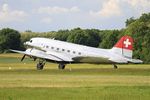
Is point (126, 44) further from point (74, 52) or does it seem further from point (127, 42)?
point (74, 52)

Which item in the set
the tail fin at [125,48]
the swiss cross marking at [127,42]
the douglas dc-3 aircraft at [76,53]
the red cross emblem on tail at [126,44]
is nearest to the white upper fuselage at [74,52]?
the douglas dc-3 aircraft at [76,53]

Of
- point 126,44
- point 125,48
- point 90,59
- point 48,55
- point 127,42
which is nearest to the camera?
point 90,59

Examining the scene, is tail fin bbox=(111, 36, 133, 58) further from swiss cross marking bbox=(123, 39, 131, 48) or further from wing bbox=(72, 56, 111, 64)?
wing bbox=(72, 56, 111, 64)

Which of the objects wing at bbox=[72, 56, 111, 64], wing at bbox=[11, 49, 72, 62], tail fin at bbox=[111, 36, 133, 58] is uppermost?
tail fin at bbox=[111, 36, 133, 58]

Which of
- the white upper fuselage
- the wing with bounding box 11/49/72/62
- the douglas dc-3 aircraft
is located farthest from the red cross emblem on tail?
the wing with bounding box 11/49/72/62

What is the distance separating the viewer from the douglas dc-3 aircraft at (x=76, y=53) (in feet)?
259

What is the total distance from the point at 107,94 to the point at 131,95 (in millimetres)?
1552

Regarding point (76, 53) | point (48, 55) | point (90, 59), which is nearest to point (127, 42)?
point (90, 59)

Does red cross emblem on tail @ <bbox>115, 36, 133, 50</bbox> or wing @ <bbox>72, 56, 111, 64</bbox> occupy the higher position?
red cross emblem on tail @ <bbox>115, 36, 133, 50</bbox>

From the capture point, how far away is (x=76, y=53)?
82375 millimetres

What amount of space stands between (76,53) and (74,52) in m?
0.49

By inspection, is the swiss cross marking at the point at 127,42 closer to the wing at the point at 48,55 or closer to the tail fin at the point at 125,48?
the tail fin at the point at 125,48

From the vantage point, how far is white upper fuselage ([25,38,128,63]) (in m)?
79.0

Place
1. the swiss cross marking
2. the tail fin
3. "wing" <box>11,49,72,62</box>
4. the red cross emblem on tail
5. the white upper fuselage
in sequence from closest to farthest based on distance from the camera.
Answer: the white upper fuselage → the tail fin → the red cross emblem on tail → the swiss cross marking → "wing" <box>11,49,72,62</box>
